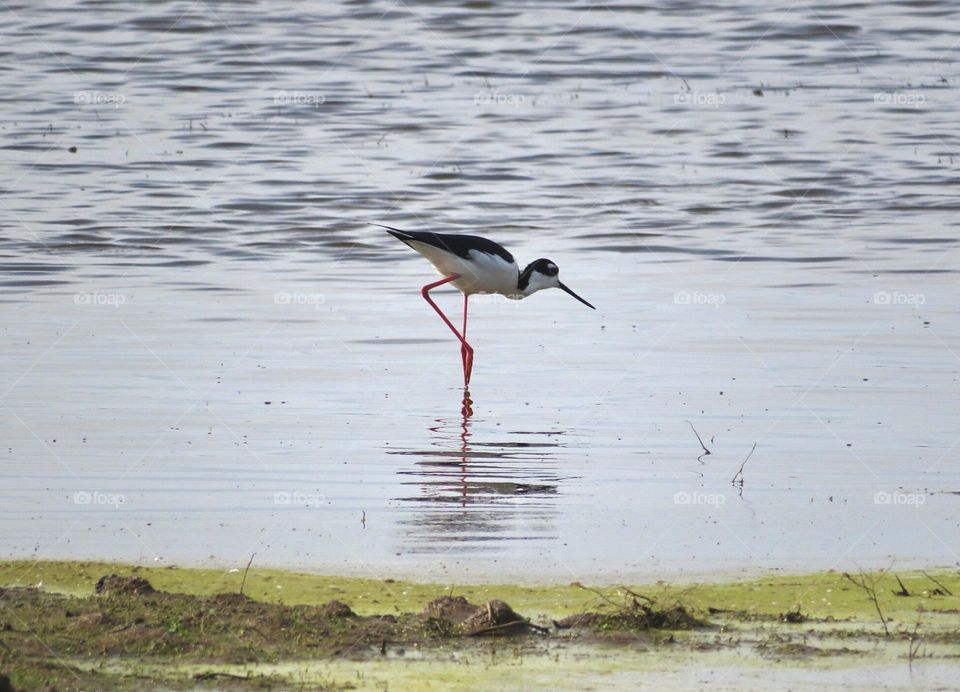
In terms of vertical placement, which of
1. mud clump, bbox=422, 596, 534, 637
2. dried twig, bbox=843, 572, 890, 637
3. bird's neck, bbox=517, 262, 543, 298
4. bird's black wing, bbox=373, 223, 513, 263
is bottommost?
dried twig, bbox=843, 572, 890, 637

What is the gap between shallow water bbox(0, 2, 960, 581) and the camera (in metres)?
8.32

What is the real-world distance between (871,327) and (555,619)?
7.49 meters

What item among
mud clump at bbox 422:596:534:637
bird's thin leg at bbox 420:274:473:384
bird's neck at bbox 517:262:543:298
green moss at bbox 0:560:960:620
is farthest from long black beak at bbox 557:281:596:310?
mud clump at bbox 422:596:534:637

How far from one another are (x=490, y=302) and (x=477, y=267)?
2390mm

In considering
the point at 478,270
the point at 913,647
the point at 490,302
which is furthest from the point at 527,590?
the point at 490,302

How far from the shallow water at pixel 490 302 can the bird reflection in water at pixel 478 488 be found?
0.10 ft

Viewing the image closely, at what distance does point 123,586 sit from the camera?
6.60 metres

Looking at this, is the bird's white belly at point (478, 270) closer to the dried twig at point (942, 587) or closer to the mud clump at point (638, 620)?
the dried twig at point (942, 587)

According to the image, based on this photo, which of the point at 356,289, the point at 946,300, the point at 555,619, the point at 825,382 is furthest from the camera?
the point at 356,289

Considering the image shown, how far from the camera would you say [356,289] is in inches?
616

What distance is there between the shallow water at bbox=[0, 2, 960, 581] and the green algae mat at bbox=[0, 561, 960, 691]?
19.6 inches

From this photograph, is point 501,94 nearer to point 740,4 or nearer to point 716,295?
point 740,4

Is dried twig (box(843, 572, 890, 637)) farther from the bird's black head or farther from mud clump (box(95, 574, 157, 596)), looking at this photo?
the bird's black head

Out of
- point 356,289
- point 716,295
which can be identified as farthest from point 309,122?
point 716,295
